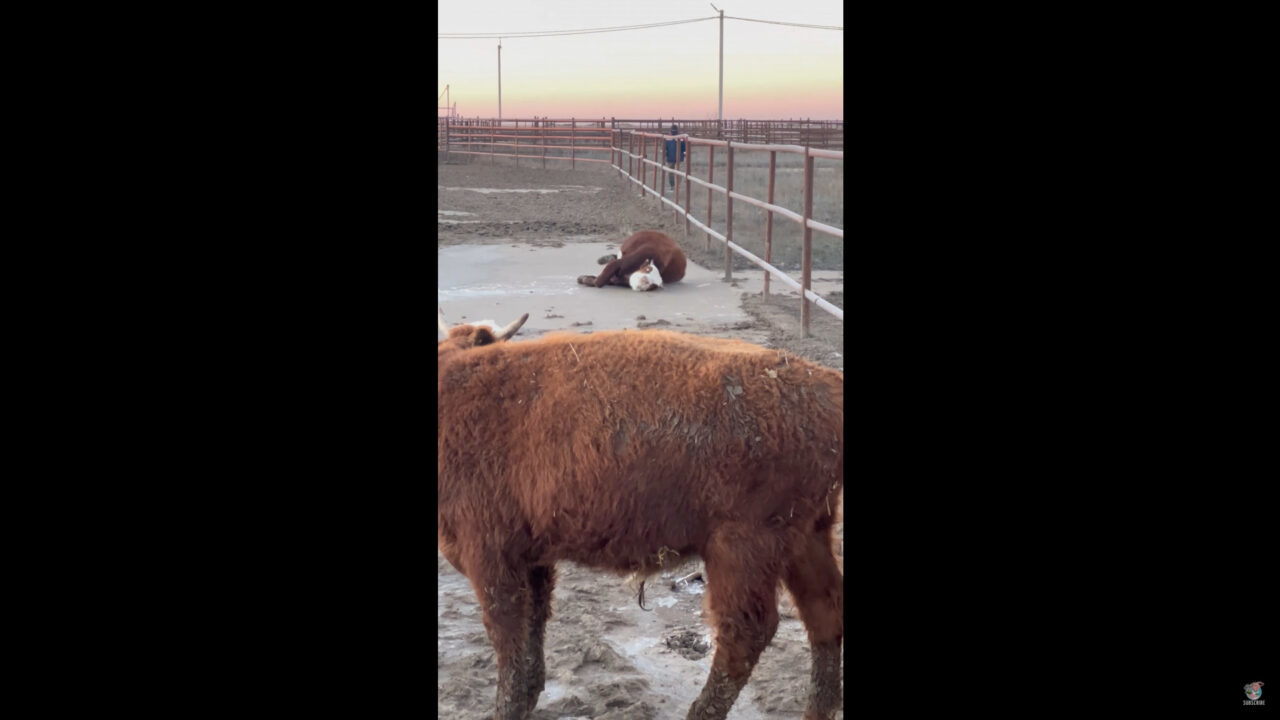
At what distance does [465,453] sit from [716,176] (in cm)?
227

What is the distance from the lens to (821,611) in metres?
2.52

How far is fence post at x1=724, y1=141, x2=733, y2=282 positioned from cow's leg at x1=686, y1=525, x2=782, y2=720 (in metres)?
1.51

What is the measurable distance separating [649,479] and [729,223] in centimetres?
164

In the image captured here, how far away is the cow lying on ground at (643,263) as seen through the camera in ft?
8.81

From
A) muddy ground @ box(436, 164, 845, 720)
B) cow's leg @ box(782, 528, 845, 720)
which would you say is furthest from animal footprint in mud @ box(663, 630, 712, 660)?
cow's leg @ box(782, 528, 845, 720)

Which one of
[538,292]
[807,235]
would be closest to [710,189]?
[807,235]

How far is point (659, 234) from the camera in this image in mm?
2875

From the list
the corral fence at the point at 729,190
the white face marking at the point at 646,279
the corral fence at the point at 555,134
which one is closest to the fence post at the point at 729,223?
the corral fence at the point at 729,190

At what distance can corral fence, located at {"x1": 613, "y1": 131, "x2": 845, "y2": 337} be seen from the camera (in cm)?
330

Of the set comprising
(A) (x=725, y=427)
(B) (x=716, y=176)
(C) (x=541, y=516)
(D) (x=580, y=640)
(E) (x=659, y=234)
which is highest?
(B) (x=716, y=176)

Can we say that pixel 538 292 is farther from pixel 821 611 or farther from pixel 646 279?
pixel 821 611
